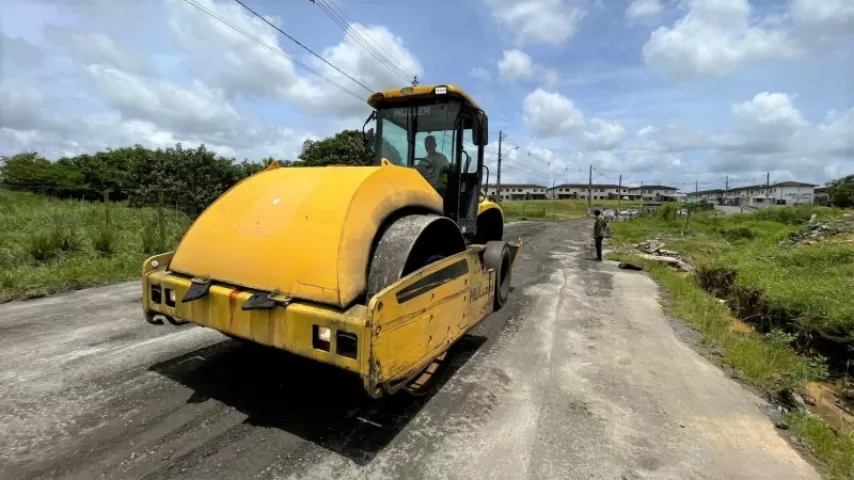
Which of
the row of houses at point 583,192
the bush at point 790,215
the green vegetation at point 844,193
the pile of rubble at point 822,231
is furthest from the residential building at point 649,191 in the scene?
the pile of rubble at point 822,231

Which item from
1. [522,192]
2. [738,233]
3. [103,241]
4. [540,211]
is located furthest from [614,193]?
[103,241]

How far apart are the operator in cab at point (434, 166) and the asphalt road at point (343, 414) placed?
1.82 metres

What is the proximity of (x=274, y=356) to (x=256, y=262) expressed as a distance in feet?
4.66

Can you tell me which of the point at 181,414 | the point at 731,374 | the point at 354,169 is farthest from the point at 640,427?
the point at 181,414

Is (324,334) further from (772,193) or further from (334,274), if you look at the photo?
(772,193)

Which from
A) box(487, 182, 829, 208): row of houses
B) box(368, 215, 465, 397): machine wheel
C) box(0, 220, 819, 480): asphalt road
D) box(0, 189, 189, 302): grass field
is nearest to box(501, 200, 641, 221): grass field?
box(0, 189, 189, 302): grass field

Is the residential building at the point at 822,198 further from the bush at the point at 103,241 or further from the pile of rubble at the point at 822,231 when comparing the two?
the bush at the point at 103,241

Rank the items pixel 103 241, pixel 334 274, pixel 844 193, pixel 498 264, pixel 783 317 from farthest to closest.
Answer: pixel 844 193 < pixel 103 241 < pixel 783 317 < pixel 498 264 < pixel 334 274

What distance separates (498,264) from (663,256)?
1136 cm

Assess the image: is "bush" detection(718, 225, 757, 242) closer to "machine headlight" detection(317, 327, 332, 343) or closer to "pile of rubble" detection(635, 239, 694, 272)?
"pile of rubble" detection(635, 239, 694, 272)

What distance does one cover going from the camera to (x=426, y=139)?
5297 mm

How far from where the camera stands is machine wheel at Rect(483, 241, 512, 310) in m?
5.02

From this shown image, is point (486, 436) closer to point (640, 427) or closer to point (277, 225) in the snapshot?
point (640, 427)

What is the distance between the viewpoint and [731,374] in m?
4.75
